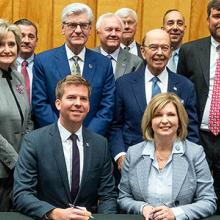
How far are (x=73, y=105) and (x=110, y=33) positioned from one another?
1125 mm

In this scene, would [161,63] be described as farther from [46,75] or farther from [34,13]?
[34,13]

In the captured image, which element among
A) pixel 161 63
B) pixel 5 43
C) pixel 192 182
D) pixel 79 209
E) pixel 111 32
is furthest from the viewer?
pixel 111 32

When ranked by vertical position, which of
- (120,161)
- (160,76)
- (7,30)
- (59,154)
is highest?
(7,30)

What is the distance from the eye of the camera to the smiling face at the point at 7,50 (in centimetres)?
313

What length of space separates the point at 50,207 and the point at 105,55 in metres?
1.52

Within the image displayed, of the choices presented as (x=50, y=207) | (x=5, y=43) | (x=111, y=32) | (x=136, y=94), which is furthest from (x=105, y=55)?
(x=50, y=207)

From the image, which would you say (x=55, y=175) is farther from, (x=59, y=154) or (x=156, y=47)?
(x=156, y=47)

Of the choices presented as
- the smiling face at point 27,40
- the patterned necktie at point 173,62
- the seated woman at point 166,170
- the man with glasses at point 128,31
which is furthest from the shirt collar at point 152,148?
the man with glasses at point 128,31

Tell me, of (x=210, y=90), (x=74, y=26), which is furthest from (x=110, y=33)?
(x=210, y=90)

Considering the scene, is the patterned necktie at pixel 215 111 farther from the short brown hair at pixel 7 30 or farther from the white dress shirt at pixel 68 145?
the short brown hair at pixel 7 30

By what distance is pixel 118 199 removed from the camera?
2.92 meters

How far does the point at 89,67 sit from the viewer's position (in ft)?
11.4

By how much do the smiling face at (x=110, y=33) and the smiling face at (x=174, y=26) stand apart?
608mm

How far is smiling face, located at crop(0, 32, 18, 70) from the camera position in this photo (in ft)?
10.3
